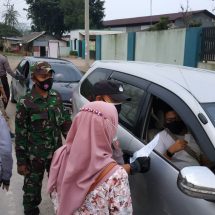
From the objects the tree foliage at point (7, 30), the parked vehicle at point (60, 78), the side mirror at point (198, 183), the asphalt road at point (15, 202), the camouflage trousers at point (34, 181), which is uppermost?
the tree foliage at point (7, 30)

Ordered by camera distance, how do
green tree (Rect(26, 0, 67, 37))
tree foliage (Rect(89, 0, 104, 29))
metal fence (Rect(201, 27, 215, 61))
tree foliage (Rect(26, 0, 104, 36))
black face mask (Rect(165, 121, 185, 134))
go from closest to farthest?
black face mask (Rect(165, 121, 185, 134)) → metal fence (Rect(201, 27, 215, 61)) → tree foliage (Rect(26, 0, 104, 36)) → tree foliage (Rect(89, 0, 104, 29)) → green tree (Rect(26, 0, 67, 37))

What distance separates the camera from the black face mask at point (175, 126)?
283cm

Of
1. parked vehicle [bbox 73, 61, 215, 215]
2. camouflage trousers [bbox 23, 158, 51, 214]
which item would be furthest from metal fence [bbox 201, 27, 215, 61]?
camouflage trousers [bbox 23, 158, 51, 214]

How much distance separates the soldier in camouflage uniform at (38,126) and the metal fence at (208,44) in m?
10.3

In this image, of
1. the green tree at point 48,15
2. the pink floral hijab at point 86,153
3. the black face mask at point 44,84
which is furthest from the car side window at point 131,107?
the green tree at point 48,15

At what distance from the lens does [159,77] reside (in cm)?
289

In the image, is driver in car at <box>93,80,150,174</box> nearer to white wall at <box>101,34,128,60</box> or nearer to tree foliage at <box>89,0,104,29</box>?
white wall at <box>101,34,128,60</box>

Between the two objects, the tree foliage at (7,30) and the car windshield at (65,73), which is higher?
the tree foliage at (7,30)

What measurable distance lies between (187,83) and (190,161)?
0.58 meters

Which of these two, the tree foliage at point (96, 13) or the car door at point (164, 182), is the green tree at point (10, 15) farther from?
the car door at point (164, 182)

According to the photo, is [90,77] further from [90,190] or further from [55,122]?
[90,190]

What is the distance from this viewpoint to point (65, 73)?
30.1 feet

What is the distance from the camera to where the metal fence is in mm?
12894

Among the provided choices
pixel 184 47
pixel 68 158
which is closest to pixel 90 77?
pixel 68 158
